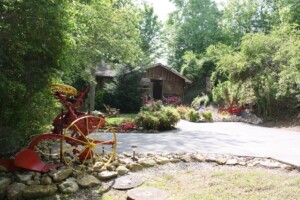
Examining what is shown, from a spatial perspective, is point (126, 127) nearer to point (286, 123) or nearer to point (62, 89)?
point (62, 89)

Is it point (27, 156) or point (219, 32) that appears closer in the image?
point (27, 156)

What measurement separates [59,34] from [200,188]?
130 inches

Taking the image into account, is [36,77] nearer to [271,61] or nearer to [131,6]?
[271,61]

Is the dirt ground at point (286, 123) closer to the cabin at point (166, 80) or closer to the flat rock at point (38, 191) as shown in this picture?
the flat rock at point (38, 191)

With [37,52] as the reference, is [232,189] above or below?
below

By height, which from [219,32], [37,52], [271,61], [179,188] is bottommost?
[179,188]

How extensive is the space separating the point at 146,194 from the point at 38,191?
1.51 m

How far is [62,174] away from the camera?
15.0 feet

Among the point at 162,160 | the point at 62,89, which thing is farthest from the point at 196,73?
the point at 62,89

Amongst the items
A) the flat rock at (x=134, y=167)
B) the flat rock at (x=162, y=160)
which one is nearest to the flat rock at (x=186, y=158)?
the flat rock at (x=162, y=160)

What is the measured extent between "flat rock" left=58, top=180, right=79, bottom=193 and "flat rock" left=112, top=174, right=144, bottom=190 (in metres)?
0.58

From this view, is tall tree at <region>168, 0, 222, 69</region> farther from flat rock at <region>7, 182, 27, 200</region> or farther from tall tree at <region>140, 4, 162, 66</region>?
flat rock at <region>7, 182, 27, 200</region>

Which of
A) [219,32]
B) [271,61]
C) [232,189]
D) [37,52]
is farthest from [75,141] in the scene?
[219,32]

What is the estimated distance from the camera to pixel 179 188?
14.7 ft
